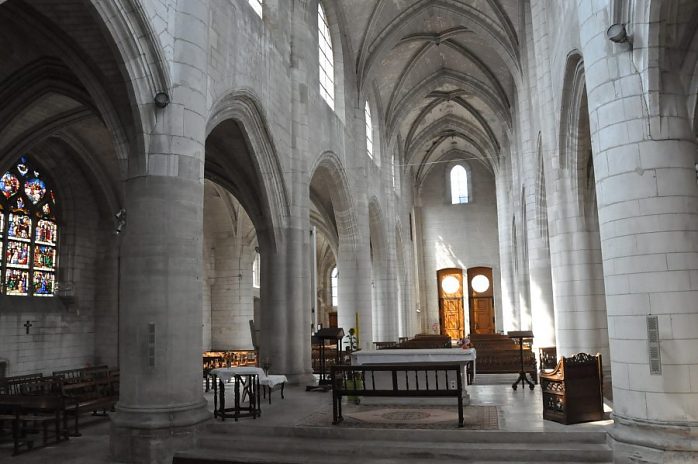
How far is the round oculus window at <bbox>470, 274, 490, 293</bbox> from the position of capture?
3656 centimetres

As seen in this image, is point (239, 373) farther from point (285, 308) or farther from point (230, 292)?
point (230, 292)

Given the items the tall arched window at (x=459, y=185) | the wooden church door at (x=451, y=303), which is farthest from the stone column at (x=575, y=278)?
the tall arched window at (x=459, y=185)

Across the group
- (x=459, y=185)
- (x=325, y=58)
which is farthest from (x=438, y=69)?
(x=459, y=185)

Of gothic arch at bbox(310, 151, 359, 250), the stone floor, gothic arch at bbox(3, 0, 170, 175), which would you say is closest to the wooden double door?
gothic arch at bbox(310, 151, 359, 250)

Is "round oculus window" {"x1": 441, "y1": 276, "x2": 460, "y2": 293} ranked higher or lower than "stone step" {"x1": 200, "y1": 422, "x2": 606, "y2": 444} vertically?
higher

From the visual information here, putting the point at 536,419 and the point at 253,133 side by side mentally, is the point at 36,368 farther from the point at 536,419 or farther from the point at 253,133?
the point at 536,419

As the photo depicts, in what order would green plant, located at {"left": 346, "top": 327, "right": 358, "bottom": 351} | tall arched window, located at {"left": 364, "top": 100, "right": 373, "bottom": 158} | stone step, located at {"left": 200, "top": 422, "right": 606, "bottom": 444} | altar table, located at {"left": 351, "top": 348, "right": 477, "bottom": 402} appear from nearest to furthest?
stone step, located at {"left": 200, "top": 422, "right": 606, "bottom": 444} → altar table, located at {"left": 351, "top": 348, "right": 477, "bottom": 402} → green plant, located at {"left": 346, "top": 327, "right": 358, "bottom": 351} → tall arched window, located at {"left": 364, "top": 100, "right": 373, "bottom": 158}

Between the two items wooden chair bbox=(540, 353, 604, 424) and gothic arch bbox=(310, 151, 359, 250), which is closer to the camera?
wooden chair bbox=(540, 353, 604, 424)

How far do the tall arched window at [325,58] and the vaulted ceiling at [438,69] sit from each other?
95 centimetres

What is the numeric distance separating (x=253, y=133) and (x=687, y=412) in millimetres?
9019

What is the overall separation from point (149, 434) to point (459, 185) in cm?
3257

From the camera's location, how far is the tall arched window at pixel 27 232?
1434cm

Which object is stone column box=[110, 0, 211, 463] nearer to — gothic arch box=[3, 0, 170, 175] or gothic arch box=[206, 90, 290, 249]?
gothic arch box=[3, 0, 170, 175]

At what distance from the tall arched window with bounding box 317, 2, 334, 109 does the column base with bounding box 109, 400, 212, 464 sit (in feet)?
37.3
